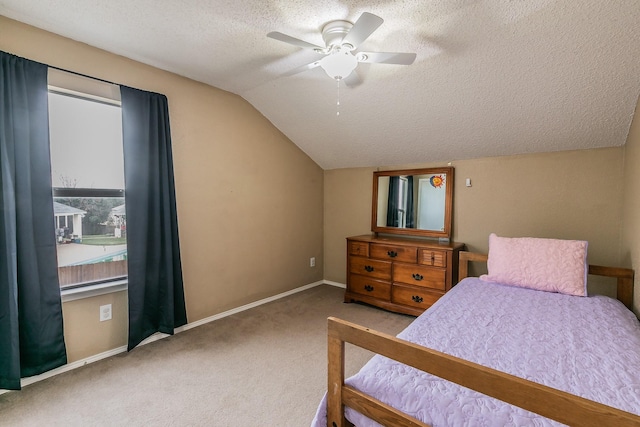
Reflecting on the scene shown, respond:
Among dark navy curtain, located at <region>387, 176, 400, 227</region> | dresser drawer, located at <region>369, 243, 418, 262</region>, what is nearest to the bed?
dresser drawer, located at <region>369, 243, 418, 262</region>

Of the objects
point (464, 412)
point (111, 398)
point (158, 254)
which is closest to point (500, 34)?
point (464, 412)

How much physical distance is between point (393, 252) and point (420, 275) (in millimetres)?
358

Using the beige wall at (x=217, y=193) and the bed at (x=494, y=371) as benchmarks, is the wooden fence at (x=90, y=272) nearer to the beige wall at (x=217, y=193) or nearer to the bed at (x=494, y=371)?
the beige wall at (x=217, y=193)

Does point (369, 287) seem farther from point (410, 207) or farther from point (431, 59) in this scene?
point (431, 59)

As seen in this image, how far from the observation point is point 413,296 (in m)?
3.05

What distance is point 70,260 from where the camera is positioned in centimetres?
215

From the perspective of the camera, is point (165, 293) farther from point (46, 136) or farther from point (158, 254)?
point (46, 136)

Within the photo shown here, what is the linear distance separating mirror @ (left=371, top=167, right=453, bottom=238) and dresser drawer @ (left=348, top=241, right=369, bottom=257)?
0.41 m

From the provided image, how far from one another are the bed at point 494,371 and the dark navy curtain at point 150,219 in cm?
183

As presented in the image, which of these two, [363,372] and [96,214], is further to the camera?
[96,214]

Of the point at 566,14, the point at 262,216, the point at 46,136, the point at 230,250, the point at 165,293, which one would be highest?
the point at 566,14

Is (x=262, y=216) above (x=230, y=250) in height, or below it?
above

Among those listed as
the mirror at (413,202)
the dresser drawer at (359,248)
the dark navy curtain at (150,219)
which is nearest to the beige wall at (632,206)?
the mirror at (413,202)

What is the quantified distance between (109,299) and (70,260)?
398 mm
